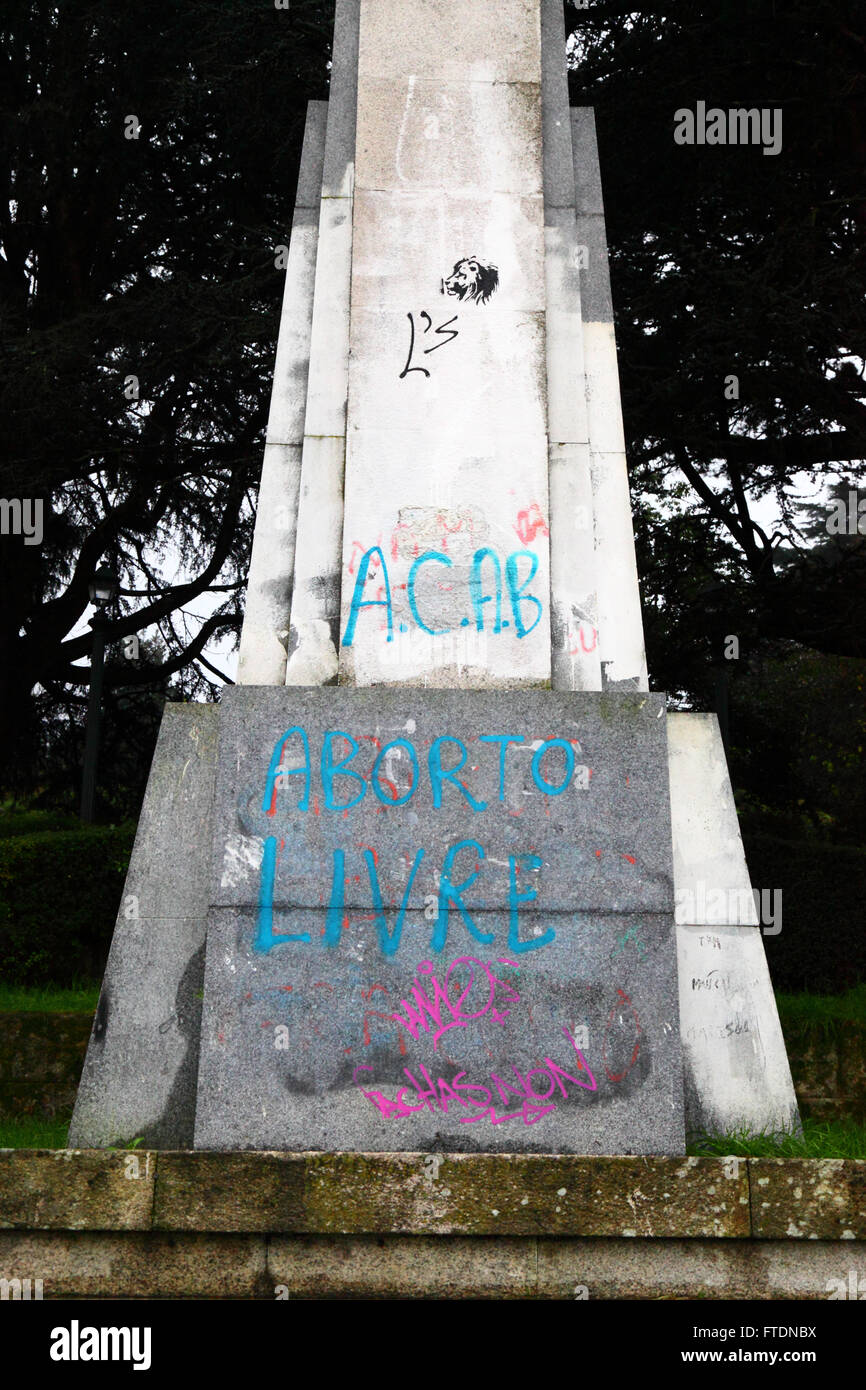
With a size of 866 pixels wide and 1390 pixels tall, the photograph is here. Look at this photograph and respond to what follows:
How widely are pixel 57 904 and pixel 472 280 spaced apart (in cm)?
663

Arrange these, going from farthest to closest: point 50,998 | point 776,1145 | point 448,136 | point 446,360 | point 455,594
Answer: point 50,998, point 448,136, point 446,360, point 455,594, point 776,1145

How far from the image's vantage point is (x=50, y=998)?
29.8 ft

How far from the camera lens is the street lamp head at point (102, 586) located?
13.1m

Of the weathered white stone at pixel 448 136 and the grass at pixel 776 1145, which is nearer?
the grass at pixel 776 1145

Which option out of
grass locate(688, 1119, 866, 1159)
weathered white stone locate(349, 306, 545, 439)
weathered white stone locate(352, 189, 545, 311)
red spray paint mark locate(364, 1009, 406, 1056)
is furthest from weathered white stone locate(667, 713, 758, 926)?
weathered white stone locate(352, 189, 545, 311)

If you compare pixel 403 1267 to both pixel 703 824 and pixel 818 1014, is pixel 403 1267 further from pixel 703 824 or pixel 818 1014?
pixel 818 1014

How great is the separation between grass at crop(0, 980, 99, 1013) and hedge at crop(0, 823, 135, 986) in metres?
0.22

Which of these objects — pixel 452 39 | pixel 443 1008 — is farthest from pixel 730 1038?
pixel 452 39

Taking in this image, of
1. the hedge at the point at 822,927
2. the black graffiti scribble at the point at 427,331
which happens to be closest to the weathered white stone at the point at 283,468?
the black graffiti scribble at the point at 427,331
